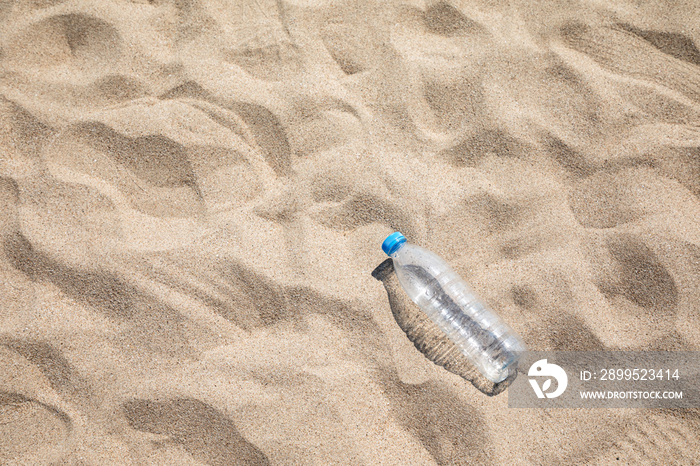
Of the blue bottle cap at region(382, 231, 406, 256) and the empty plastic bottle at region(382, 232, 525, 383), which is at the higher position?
the blue bottle cap at region(382, 231, 406, 256)

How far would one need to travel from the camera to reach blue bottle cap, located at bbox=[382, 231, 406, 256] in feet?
5.41

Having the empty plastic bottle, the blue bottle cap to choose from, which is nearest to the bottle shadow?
the empty plastic bottle

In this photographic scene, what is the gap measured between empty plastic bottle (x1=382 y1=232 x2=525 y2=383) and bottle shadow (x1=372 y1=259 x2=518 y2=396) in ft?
0.07

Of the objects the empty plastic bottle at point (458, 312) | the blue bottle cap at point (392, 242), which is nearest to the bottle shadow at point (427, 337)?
the empty plastic bottle at point (458, 312)

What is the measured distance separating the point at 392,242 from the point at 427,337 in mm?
417

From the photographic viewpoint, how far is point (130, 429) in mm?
1649

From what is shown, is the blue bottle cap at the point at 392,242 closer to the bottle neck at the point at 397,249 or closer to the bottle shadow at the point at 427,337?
the bottle neck at the point at 397,249

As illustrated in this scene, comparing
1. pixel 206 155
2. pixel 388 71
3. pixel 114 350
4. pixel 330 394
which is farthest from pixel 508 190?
pixel 114 350

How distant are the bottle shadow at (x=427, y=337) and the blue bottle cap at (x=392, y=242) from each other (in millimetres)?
127

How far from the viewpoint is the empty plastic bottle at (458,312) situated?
5.78ft

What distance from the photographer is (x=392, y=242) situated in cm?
165

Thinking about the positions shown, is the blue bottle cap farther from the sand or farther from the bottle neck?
the sand

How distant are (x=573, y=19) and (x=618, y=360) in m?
1.44

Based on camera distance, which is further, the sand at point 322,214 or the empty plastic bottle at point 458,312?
the empty plastic bottle at point 458,312
